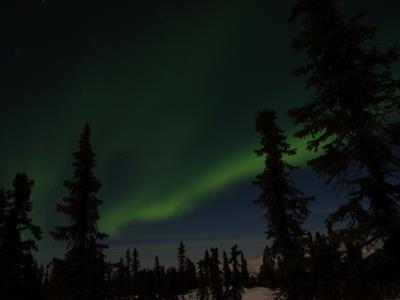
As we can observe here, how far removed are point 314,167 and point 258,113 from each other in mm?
13699

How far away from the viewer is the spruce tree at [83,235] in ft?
60.0

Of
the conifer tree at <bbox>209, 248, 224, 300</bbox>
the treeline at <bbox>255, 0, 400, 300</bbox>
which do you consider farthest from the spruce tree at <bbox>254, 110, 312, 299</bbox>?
the conifer tree at <bbox>209, 248, 224, 300</bbox>

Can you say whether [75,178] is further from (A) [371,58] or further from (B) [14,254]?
(A) [371,58]

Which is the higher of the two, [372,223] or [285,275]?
[372,223]

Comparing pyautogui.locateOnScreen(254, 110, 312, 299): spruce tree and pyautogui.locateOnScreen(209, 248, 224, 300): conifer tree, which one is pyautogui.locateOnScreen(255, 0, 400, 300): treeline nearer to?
pyautogui.locateOnScreen(254, 110, 312, 299): spruce tree

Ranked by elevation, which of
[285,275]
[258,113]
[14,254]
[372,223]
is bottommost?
[285,275]

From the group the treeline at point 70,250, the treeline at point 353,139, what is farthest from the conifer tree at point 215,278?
the treeline at point 353,139

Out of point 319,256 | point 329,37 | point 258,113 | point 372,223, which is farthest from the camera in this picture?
point 258,113

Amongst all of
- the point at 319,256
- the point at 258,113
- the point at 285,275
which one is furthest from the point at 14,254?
the point at 319,256

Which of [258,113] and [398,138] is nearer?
[398,138]

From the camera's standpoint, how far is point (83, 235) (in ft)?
64.6

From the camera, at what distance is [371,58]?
9859 mm

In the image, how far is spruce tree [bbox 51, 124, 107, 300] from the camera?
1828 cm

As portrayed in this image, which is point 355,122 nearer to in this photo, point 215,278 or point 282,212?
point 282,212
